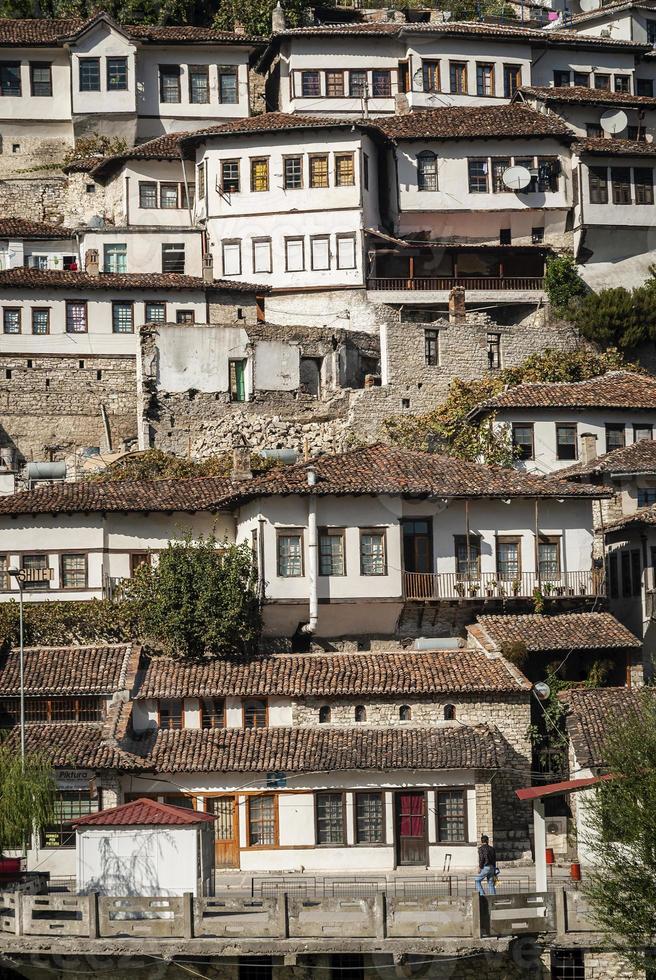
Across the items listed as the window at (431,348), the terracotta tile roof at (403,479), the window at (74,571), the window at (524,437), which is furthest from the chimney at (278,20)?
the window at (74,571)

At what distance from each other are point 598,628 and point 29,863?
1637 centimetres

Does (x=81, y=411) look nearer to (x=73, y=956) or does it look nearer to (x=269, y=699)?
(x=269, y=699)

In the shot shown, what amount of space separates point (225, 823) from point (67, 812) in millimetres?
3818

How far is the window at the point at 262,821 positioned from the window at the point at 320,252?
93.0 feet

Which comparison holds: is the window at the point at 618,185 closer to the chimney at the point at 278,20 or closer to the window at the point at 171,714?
the chimney at the point at 278,20

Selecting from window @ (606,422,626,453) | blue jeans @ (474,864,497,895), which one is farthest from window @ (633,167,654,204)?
blue jeans @ (474,864,497,895)

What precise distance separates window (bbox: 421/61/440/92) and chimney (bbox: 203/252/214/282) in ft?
45.6

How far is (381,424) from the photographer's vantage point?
61875 mm

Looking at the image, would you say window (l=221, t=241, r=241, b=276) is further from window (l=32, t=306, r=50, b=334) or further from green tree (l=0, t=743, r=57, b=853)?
green tree (l=0, t=743, r=57, b=853)

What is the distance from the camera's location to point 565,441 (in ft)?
196

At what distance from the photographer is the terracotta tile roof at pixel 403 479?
49.7 meters

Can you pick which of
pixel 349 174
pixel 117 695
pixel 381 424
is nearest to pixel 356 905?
pixel 117 695

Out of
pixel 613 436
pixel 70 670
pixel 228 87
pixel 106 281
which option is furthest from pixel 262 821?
pixel 228 87

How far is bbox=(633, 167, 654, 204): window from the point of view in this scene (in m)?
70.4
